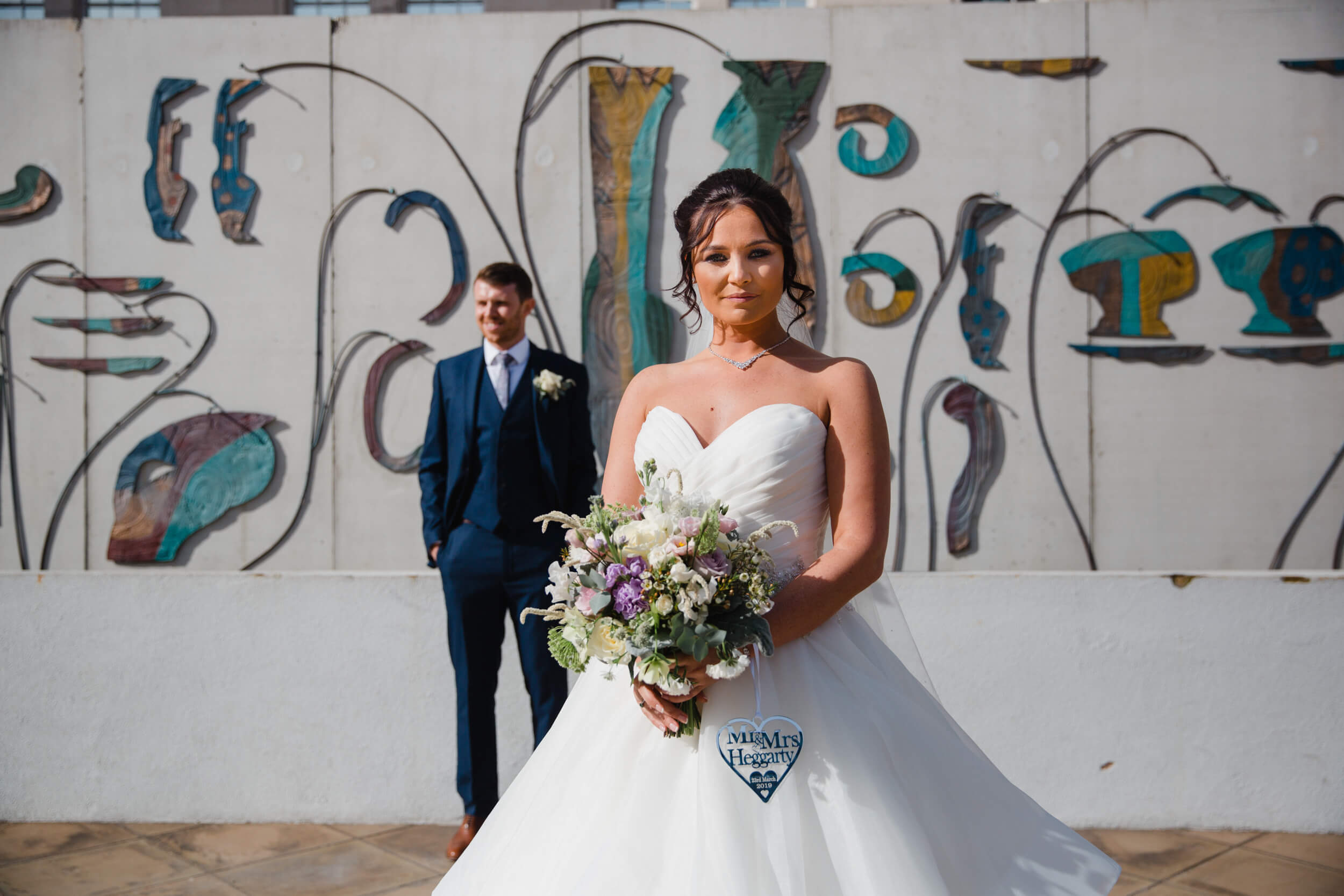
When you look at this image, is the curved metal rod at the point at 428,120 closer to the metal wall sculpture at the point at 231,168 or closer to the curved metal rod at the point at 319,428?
the metal wall sculpture at the point at 231,168

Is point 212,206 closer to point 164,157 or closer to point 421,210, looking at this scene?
point 164,157

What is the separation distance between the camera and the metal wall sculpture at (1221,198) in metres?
3.83

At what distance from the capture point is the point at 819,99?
390 cm

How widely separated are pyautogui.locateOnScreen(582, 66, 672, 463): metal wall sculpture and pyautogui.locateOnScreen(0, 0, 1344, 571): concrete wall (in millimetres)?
66

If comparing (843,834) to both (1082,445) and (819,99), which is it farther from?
(819,99)

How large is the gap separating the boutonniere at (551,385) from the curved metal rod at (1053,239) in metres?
1.92

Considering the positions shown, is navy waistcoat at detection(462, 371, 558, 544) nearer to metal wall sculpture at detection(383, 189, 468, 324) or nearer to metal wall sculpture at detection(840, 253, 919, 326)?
metal wall sculpture at detection(383, 189, 468, 324)

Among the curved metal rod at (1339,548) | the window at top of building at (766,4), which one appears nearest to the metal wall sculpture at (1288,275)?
the curved metal rod at (1339,548)

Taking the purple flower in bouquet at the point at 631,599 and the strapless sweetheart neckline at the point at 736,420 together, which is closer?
the purple flower in bouquet at the point at 631,599

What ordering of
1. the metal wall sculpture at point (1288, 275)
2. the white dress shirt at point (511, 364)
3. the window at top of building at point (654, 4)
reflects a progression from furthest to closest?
1. the window at top of building at point (654, 4)
2. the metal wall sculpture at point (1288, 275)
3. the white dress shirt at point (511, 364)

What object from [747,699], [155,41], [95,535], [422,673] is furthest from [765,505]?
[155,41]

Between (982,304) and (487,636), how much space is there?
2.35m

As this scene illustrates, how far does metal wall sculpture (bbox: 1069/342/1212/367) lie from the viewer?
12.6 ft

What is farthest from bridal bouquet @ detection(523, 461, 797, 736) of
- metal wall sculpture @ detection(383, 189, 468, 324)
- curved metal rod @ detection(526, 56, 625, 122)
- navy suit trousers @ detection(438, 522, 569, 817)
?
curved metal rod @ detection(526, 56, 625, 122)
